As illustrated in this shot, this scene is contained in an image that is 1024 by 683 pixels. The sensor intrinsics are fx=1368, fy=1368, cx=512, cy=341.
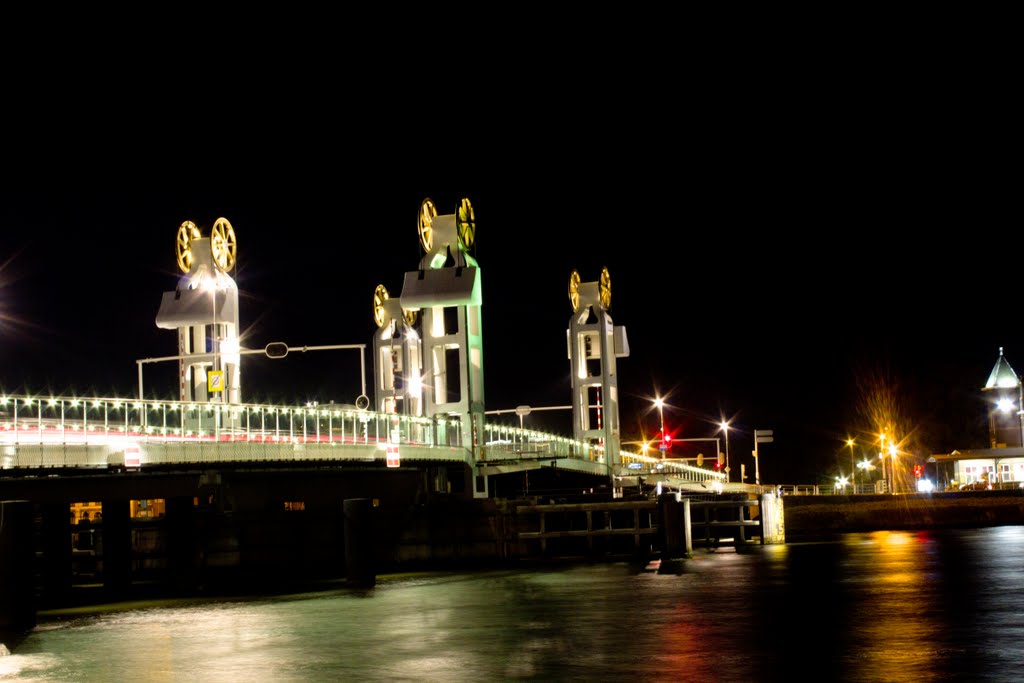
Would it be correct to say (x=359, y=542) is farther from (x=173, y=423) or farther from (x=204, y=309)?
(x=204, y=309)

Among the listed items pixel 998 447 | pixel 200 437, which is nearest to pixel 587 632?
pixel 200 437

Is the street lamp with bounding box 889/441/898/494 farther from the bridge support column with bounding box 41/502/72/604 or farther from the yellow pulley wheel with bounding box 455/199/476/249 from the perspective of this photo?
the bridge support column with bounding box 41/502/72/604

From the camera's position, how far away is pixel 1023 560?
1788 inches

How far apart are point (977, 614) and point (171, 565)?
3882 cm

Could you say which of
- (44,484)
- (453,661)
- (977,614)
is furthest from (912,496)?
(453,661)

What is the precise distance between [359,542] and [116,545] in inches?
677

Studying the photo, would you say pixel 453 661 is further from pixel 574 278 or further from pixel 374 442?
pixel 574 278

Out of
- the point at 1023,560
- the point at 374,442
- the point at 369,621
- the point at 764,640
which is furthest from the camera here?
the point at 374,442

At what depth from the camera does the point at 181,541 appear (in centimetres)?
5775

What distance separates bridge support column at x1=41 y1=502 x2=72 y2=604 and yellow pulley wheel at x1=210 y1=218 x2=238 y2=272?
22.0 meters

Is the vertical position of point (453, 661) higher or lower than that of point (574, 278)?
lower

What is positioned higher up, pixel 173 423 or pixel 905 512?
pixel 173 423

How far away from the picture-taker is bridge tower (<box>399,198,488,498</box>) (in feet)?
250

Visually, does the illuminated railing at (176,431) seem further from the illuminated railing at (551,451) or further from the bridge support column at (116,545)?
the illuminated railing at (551,451)
